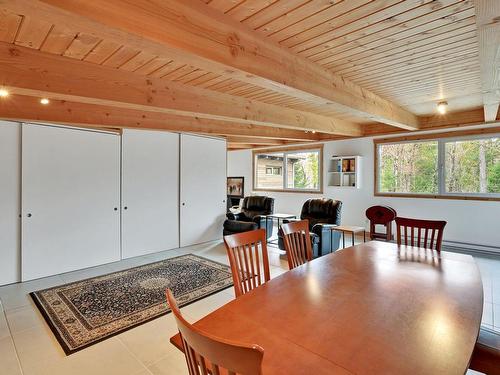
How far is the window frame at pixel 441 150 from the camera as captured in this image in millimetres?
5074

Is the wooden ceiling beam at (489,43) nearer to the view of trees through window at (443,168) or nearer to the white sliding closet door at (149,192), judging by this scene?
the view of trees through window at (443,168)

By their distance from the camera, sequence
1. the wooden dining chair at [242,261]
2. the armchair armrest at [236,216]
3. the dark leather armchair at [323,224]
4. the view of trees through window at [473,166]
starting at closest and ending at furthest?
the wooden dining chair at [242,261]
the dark leather armchair at [323,224]
the view of trees through window at [473,166]
the armchair armrest at [236,216]

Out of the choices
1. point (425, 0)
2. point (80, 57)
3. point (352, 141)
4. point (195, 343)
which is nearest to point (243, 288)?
point (195, 343)

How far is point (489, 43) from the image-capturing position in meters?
1.86

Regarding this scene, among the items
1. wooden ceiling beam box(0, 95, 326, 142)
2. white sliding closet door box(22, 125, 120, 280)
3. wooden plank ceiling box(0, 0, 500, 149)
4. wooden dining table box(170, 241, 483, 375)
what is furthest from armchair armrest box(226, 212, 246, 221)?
wooden dining table box(170, 241, 483, 375)

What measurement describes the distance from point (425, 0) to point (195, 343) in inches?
86.3

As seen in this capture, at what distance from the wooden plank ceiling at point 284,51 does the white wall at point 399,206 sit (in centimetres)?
216

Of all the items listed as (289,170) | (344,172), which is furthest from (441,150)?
(289,170)

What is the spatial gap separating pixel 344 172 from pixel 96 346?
238 inches

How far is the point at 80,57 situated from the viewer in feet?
7.97

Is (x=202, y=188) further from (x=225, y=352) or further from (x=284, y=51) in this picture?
(x=225, y=352)

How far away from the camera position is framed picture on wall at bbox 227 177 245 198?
9.27m

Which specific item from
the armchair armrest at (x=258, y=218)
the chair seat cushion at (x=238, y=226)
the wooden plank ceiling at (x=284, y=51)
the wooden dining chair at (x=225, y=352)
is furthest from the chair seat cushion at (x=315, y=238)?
the wooden dining chair at (x=225, y=352)

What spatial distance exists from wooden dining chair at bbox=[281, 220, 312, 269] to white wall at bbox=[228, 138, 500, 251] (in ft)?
14.6
